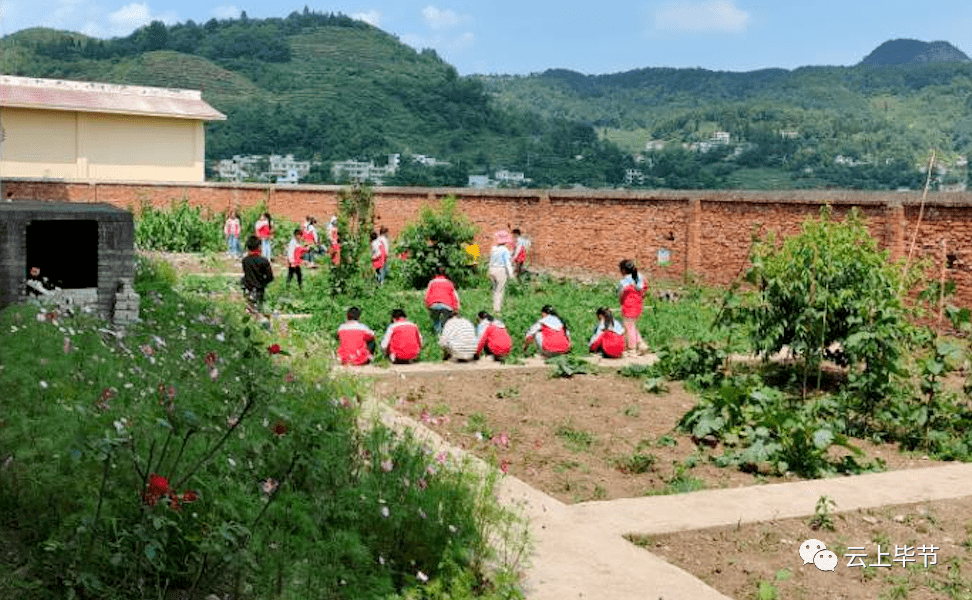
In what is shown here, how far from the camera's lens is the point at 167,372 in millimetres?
7832

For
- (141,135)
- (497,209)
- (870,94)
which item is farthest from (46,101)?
(870,94)

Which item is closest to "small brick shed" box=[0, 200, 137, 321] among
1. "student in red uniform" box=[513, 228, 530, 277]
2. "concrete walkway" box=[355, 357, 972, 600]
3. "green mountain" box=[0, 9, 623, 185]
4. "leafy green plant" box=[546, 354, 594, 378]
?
"concrete walkway" box=[355, 357, 972, 600]

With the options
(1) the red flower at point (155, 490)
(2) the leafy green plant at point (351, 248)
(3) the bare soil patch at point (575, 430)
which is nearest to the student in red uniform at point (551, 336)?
(3) the bare soil patch at point (575, 430)

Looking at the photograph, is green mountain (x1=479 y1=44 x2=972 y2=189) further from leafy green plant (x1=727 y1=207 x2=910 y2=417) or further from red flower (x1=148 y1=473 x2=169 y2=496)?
red flower (x1=148 y1=473 x2=169 y2=496)

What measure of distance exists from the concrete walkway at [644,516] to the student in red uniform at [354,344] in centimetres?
307

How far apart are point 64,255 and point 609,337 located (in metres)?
6.39

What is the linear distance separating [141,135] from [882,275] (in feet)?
123

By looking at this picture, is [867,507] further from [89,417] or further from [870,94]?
[870,94]

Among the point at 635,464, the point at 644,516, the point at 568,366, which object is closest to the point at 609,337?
the point at 568,366

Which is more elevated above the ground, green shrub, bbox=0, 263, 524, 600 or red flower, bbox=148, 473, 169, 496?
red flower, bbox=148, 473, 169, 496

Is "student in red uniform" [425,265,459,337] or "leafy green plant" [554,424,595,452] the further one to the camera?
"student in red uniform" [425,265,459,337]

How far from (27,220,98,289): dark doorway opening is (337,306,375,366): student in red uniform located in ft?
9.13

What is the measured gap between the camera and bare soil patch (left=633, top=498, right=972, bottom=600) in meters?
6.14

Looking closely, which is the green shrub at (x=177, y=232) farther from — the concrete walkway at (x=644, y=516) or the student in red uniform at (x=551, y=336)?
the concrete walkway at (x=644, y=516)
